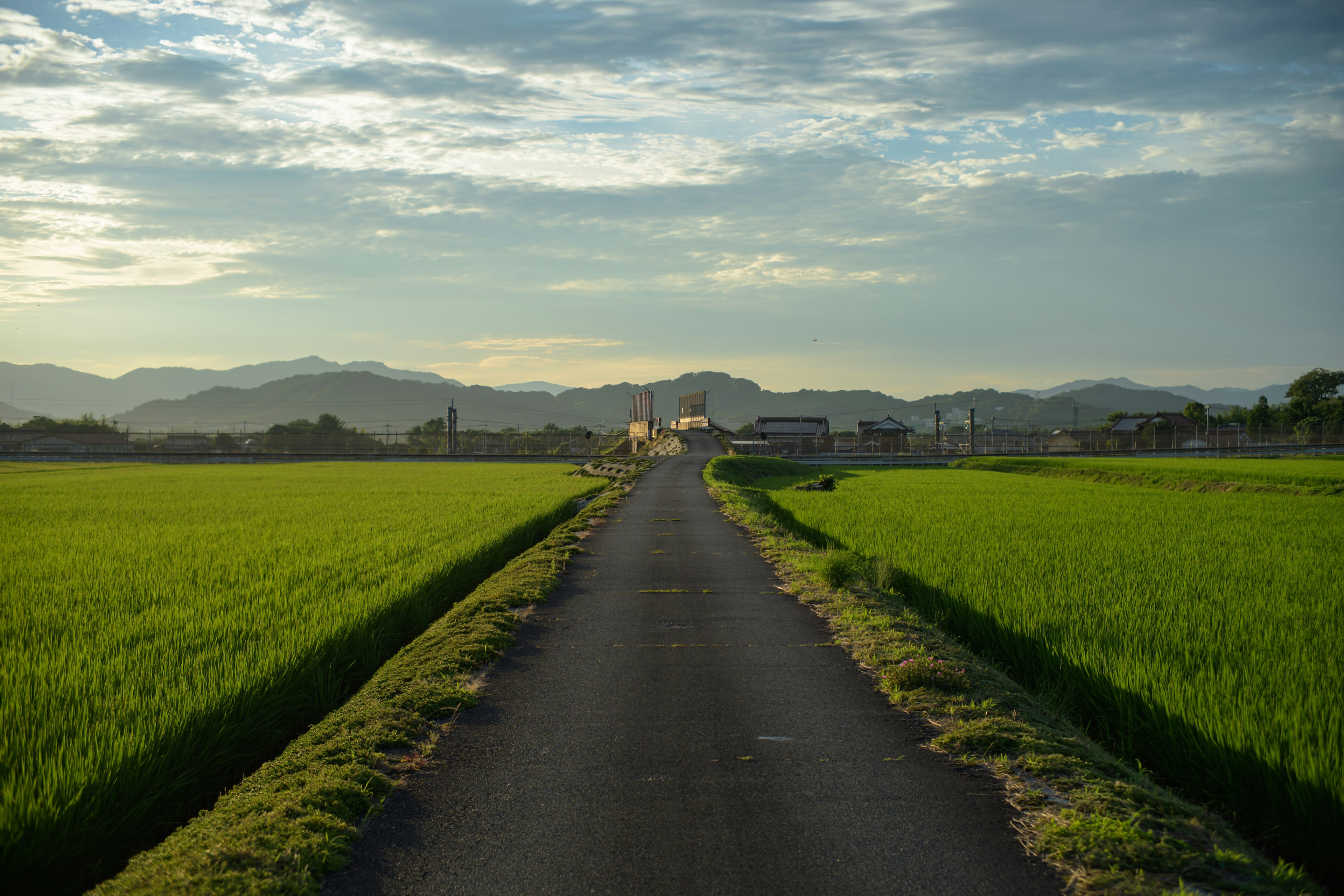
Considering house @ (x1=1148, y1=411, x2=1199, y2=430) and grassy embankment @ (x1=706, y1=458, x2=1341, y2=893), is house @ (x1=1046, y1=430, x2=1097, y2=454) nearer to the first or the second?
house @ (x1=1148, y1=411, x2=1199, y2=430)

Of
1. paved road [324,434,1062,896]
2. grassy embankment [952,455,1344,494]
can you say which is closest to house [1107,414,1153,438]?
grassy embankment [952,455,1344,494]

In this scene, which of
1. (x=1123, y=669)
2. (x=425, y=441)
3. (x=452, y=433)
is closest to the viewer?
(x=1123, y=669)

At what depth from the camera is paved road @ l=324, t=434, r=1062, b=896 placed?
10.3 feet

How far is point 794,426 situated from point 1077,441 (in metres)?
32.7

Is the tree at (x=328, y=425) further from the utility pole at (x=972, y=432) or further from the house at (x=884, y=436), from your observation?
the utility pole at (x=972, y=432)

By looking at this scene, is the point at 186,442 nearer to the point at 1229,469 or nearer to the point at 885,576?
the point at 885,576

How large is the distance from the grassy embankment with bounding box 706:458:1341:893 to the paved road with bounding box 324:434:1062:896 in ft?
1.16

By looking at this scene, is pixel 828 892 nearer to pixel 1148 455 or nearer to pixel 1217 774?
pixel 1217 774

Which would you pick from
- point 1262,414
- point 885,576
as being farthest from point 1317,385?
point 885,576

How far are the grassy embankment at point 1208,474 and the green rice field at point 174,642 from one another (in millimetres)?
23389

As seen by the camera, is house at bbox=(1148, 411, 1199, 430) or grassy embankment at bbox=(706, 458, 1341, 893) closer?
grassy embankment at bbox=(706, 458, 1341, 893)

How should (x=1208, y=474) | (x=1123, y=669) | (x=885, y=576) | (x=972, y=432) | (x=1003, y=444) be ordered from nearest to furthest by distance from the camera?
1. (x=1123, y=669)
2. (x=885, y=576)
3. (x=1208, y=474)
4. (x=972, y=432)
5. (x=1003, y=444)

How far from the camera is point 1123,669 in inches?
198

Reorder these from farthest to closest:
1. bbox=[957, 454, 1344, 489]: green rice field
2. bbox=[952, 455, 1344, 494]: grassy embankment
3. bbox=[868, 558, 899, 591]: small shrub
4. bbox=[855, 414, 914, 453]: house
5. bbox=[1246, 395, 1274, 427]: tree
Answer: bbox=[1246, 395, 1274, 427]: tree
bbox=[855, 414, 914, 453]: house
bbox=[957, 454, 1344, 489]: green rice field
bbox=[952, 455, 1344, 494]: grassy embankment
bbox=[868, 558, 899, 591]: small shrub
